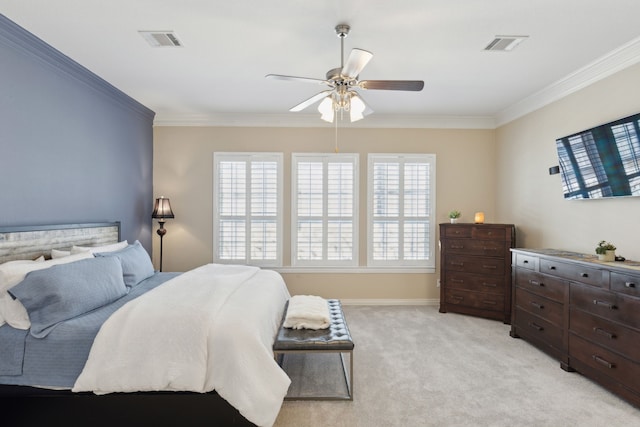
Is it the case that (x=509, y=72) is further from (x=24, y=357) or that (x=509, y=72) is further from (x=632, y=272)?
(x=24, y=357)

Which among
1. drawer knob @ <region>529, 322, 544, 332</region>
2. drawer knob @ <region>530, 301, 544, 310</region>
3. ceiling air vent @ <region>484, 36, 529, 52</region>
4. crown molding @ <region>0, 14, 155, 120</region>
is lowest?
drawer knob @ <region>529, 322, 544, 332</region>

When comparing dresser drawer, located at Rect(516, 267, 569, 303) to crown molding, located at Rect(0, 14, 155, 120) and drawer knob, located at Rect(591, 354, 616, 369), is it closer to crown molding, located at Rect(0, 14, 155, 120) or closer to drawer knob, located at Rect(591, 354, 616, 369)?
drawer knob, located at Rect(591, 354, 616, 369)

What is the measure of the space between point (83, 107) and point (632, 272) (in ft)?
16.7

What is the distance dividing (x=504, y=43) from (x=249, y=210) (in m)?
3.74

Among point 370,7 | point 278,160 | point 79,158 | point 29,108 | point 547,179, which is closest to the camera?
point 370,7

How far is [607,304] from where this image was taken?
2797 millimetres

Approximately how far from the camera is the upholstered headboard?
2.76 metres

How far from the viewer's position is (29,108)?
2990 millimetres

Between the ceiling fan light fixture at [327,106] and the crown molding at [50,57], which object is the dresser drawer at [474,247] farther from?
the crown molding at [50,57]

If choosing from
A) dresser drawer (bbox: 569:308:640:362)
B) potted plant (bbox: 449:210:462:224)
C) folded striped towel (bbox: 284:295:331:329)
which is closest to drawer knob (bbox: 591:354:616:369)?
dresser drawer (bbox: 569:308:640:362)

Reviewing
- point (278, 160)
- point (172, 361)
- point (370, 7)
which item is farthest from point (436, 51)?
point (172, 361)

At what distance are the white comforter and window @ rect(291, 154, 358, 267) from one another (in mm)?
2906

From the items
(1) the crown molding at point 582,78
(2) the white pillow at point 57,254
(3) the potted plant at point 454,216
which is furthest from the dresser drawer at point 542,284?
(2) the white pillow at point 57,254

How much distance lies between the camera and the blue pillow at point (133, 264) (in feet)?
→ 10.9
